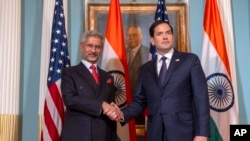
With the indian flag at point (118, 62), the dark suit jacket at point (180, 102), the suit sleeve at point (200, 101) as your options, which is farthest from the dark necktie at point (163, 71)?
the indian flag at point (118, 62)

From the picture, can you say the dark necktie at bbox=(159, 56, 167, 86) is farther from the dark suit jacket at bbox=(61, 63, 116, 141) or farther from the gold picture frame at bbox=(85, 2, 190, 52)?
the gold picture frame at bbox=(85, 2, 190, 52)

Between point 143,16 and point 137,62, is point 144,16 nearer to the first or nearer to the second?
point 143,16

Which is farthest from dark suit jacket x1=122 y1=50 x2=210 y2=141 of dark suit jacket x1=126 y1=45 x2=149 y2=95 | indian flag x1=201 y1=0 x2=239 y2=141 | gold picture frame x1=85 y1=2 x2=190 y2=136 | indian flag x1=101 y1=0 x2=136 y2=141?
gold picture frame x1=85 y1=2 x2=190 y2=136

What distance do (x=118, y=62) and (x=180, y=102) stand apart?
1.44 m

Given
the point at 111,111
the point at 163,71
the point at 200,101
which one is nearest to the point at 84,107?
the point at 111,111

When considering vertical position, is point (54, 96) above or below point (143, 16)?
below

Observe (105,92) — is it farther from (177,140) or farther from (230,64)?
(230,64)

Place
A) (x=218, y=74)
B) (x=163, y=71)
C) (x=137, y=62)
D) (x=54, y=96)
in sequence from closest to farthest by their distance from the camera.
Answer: (x=163, y=71) < (x=54, y=96) < (x=218, y=74) < (x=137, y=62)

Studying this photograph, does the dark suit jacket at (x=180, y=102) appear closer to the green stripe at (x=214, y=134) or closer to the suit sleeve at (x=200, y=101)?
the suit sleeve at (x=200, y=101)

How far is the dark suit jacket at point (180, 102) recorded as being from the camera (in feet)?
7.70

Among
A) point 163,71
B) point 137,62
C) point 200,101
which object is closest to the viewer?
point 200,101

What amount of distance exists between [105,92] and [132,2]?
1891mm

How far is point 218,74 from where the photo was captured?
12.1 feet

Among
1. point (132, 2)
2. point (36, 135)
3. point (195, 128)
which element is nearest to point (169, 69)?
point (195, 128)
